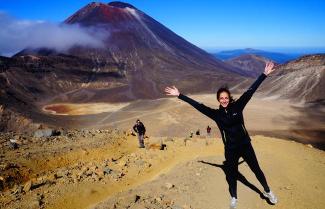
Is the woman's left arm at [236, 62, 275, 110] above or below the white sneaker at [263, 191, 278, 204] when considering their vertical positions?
above

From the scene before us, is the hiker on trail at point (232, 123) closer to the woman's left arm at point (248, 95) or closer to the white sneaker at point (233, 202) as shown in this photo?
the woman's left arm at point (248, 95)

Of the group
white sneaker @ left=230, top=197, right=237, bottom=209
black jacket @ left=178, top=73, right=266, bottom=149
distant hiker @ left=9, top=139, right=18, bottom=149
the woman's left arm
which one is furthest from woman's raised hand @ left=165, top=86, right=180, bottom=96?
distant hiker @ left=9, top=139, right=18, bottom=149

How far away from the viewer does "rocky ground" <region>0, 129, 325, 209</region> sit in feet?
24.0

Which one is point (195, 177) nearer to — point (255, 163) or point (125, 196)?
point (125, 196)

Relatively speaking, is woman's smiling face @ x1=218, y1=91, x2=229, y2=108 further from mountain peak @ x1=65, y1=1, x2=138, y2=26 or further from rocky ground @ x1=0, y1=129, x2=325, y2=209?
mountain peak @ x1=65, y1=1, x2=138, y2=26

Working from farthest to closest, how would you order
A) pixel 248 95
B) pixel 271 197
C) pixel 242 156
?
1. pixel 271 197
2. pixel 242 156
3. pixel 248 95

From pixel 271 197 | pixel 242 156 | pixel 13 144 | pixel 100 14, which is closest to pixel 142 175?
pixel 271 197

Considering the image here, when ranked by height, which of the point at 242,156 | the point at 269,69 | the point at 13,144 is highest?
the point at 269,69

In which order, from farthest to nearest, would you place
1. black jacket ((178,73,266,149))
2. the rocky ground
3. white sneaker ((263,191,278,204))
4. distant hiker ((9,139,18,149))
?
distant hiker ((9,139,18,149))
the rocky ground
white sneaker ((263,191,278,204))
black jacket ((178,73,266,149))

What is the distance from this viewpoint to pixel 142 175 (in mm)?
11367

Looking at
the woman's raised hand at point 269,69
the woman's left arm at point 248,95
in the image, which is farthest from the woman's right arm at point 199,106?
the woman's raised hand at point 269,69

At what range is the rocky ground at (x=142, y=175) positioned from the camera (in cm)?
733

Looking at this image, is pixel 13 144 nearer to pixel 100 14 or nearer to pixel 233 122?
pixel 233 122

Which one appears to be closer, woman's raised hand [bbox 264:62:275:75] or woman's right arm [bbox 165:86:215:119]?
woman's right arm [bbox 165:86:215:119]
